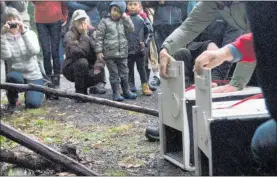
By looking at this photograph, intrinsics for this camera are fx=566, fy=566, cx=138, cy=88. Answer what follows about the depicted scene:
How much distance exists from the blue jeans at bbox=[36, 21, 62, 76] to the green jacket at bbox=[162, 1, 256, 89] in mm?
2580

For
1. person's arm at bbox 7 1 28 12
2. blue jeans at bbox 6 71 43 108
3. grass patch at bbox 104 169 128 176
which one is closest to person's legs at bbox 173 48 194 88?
grass patch at bbox 104 169 128 176

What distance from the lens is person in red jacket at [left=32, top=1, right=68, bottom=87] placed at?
4543 millimetres

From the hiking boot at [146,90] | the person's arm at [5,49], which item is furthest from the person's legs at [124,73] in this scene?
the person's arm at [5,49]

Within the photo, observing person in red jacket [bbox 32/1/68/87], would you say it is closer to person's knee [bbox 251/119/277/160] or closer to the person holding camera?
the person holding camera

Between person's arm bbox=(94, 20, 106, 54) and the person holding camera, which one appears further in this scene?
person's arm bbox=(94, 20, 106, 54)

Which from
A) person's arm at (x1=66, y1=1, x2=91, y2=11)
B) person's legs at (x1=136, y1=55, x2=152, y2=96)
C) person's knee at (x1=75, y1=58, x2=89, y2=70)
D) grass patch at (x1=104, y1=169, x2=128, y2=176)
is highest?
person's arm at (x1=66, y1=1, x2=91, y2=11)

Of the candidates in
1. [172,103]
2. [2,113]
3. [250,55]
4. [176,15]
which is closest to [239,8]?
[172,103]

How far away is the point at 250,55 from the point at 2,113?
2.75 m

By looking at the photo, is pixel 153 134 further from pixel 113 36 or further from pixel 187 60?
pixel 113 36

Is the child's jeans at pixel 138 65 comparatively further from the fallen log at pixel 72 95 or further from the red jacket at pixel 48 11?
the fallen log at pixel 72 95

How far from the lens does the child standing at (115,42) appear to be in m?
4.18

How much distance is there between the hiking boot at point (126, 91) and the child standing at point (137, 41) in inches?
5.3

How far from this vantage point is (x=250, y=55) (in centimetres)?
127

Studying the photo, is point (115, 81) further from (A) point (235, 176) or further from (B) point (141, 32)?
(A) point (235, 176)
